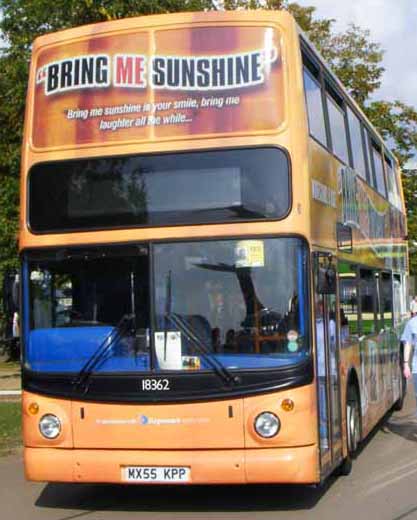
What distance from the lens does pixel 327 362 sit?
9.44m

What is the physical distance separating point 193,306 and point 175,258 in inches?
17.3

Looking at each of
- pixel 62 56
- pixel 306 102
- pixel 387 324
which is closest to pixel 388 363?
pixel 387 324

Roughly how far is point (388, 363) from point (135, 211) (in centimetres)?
698

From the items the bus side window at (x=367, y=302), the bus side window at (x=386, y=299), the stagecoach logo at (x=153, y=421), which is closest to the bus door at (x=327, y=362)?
the stagecoach logo at (x=153, y=421)

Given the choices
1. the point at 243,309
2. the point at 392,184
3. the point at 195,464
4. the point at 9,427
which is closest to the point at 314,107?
the point at 243,309

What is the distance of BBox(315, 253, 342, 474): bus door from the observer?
352 inches

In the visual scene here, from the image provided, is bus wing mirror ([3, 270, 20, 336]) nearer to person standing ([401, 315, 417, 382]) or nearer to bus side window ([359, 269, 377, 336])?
bus side window ([359, 269, 377, 336])

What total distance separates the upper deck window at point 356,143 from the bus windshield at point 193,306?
13.9ft

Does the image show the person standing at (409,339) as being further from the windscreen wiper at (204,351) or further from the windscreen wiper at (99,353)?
the windscreen wiper at (99,353)

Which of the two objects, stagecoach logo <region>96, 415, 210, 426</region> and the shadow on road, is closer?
stagecoach logo <region>96, 415, 210, 426</region>

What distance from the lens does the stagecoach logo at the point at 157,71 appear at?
8797mm

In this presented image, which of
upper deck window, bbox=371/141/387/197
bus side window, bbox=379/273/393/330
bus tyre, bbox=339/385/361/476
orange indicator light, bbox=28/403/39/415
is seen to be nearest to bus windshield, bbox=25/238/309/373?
orange indicator light, bbox=28/403/39/415

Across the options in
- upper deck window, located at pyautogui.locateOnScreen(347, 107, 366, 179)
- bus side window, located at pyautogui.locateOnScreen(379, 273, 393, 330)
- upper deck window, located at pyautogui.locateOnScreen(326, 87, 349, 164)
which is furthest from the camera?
bus side window, located at pyautogui.locateOnScreen(379, 273, 393, 330)

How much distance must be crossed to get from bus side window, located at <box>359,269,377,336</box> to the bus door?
201 cm
